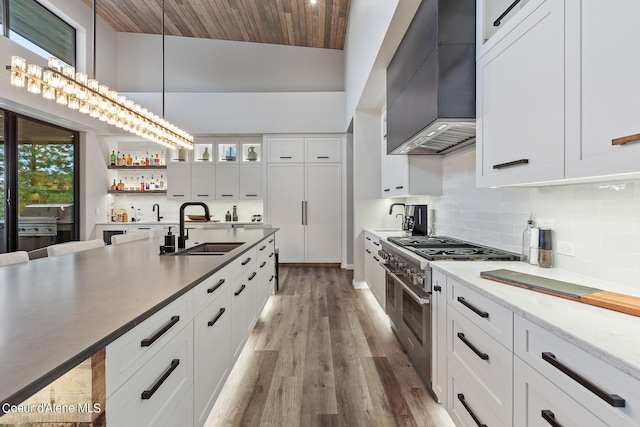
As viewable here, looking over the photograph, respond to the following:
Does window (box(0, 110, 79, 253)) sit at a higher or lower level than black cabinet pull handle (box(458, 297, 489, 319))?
higher

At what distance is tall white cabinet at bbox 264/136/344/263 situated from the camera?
6051 mm

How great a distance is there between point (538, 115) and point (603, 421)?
3.72 feet

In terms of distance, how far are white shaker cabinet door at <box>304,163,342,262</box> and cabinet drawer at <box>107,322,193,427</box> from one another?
473 centimetres

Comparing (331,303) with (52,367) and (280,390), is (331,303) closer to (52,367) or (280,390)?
(280,390)

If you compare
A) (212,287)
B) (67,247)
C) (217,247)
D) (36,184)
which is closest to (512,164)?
(212,287)

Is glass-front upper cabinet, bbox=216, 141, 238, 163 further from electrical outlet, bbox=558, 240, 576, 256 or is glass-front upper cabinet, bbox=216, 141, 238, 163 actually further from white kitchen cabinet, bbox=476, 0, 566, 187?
electrical outlet, bbox=558, 240, 576, 256

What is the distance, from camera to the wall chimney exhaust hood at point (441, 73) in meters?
1.90

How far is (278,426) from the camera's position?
172 centimetres

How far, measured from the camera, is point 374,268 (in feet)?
12.1

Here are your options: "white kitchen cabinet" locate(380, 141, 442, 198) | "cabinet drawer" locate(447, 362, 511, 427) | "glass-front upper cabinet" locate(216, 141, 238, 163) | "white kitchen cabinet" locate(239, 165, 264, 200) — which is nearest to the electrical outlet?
"cabinet drawer" locate(447, 362, 511, 427)

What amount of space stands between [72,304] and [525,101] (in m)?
1.97

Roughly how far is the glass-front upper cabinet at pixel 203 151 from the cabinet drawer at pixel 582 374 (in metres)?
6.07

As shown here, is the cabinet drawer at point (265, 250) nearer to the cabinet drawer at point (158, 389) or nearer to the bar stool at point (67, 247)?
the bar stool at point (67, 247)

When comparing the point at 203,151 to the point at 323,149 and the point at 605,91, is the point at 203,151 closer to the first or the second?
the point at 323,149
